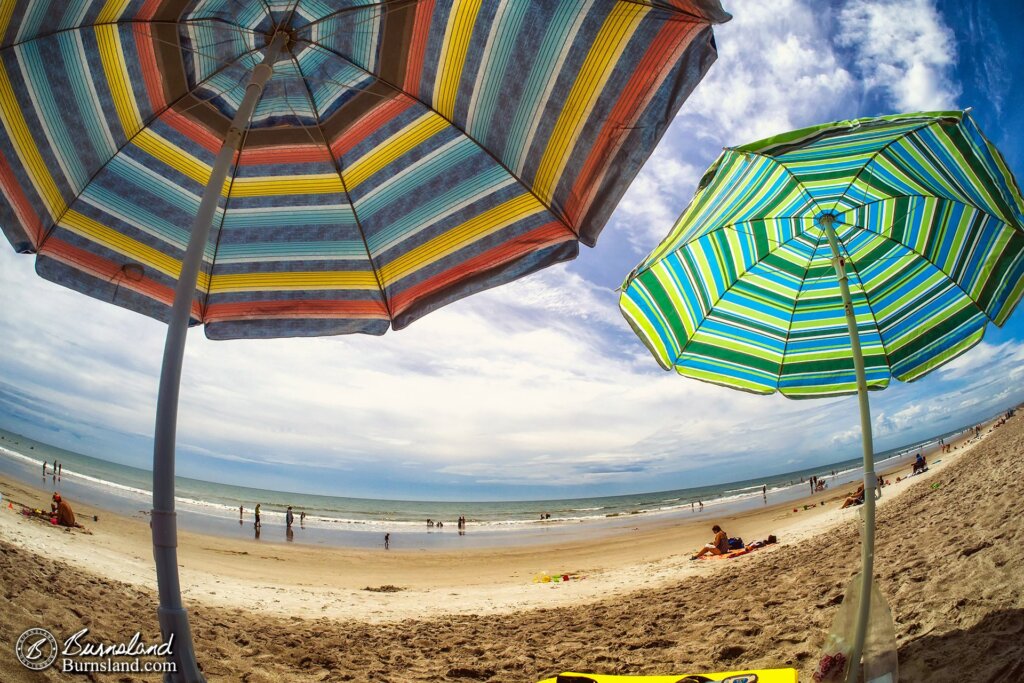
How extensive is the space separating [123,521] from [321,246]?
60.1 feet

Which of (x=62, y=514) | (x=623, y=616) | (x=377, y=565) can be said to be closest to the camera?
(x=623, y=616)

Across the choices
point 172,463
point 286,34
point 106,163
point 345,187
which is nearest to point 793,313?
point 345,187

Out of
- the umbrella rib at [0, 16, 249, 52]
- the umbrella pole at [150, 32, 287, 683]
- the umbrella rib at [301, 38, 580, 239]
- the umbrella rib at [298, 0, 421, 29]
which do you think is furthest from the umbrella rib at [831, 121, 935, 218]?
the umbrella rib at [0, 16, 249, 52]

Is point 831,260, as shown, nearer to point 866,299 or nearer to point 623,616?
point 866,299

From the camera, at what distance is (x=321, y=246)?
309 cm

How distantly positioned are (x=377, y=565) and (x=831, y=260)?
16.0 meters

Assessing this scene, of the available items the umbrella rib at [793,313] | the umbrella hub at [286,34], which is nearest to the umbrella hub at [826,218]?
the umbrella rib at [793,313]

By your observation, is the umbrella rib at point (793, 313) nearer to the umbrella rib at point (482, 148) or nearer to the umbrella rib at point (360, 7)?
the umbrella rib at point (482, 148)

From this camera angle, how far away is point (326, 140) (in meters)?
2.90

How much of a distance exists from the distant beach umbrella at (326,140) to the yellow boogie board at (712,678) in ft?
8.57

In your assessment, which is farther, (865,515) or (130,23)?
(865,515)

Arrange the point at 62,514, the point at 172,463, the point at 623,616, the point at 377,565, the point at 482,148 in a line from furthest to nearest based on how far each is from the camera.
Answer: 1. the point at 377,565
2. the point at 62,514
3. the point at 623,616
4. the point at 482,148
5. the point at 172,463

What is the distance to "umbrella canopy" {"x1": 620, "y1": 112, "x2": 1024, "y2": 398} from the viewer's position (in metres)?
2.68

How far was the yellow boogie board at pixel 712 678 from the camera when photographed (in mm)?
2951
